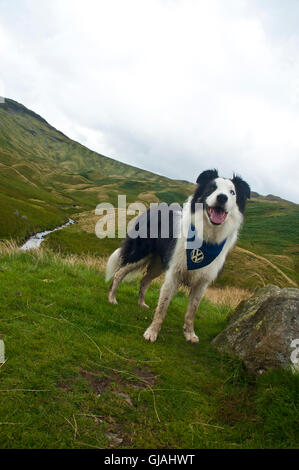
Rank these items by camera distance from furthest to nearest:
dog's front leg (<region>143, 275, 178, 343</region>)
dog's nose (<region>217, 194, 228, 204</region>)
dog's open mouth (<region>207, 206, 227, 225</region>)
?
dog's front leg (<region>143, 275, 178, 343</region>) → dog's open mouth (<region>207, 206, 227, 225</region>) → dog's nose (<region>217, 194, 228, 204</region>)

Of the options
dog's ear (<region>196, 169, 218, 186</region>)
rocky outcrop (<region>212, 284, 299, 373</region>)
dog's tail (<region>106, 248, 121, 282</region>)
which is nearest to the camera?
rocky outcrop (<region>212, 284, 299, 373</region>)

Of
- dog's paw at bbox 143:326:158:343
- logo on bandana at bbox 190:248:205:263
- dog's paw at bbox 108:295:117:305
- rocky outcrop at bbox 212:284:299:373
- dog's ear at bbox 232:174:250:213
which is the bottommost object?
dog's paw at bbox 143:326:158:343

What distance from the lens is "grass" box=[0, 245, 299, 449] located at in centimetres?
299

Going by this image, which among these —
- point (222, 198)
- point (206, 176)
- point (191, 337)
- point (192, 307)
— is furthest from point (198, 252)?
point (191, 337)

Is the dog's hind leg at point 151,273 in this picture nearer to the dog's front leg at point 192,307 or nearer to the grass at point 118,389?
the dog's front leg at point 192,307

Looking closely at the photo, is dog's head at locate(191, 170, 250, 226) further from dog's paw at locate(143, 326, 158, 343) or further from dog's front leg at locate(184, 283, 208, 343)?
dog's paw at locate(143, 326, 158, 343)

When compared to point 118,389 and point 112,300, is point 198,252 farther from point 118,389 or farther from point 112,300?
point 118,389

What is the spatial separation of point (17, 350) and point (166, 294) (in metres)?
3.21

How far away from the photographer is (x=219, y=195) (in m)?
5.36

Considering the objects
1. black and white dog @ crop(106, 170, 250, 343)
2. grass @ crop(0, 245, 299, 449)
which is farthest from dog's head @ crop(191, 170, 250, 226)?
grass @ crop(0, 245, 299, 449)

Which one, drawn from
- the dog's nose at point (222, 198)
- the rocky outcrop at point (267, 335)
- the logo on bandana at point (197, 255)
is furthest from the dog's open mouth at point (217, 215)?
the rocky outcrop at point (267, 335)

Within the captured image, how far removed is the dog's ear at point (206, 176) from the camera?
20.0 ft

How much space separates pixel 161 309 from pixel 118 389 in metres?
2.39
